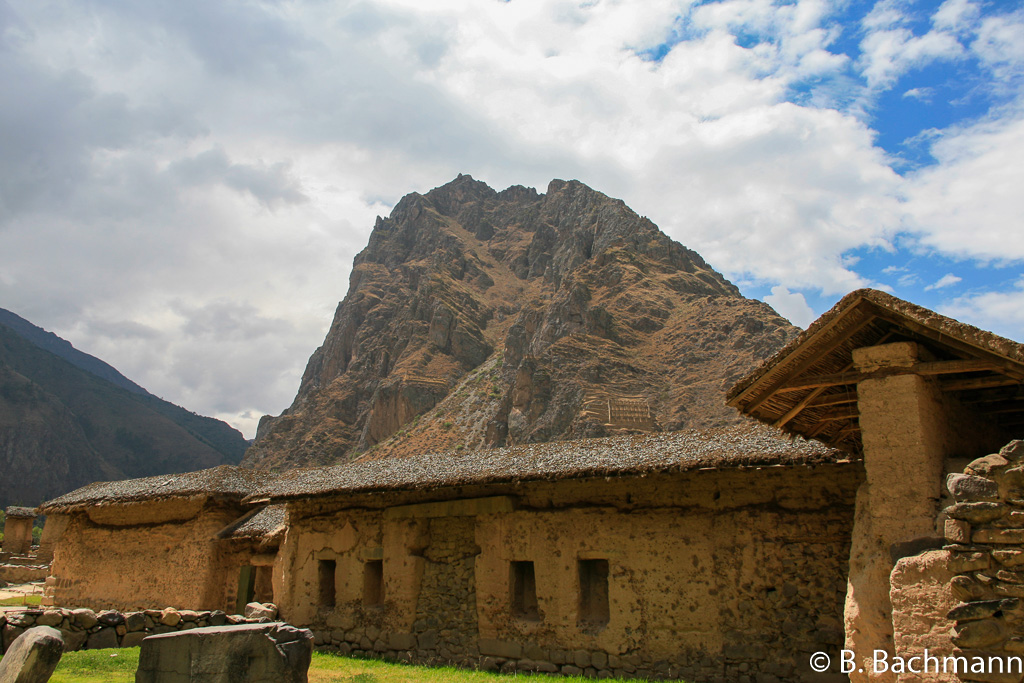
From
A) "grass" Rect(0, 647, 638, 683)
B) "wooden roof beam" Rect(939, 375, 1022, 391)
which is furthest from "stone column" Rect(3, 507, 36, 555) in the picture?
"wooden roof beam" Rect(939, 375, 1022, 391)

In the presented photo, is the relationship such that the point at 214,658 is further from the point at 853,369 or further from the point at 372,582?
the point at 853,369

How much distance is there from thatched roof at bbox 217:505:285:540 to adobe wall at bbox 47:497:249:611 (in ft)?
0.93

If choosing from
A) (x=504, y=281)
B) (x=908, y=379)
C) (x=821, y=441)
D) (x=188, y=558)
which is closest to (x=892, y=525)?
(x=908, y=379)

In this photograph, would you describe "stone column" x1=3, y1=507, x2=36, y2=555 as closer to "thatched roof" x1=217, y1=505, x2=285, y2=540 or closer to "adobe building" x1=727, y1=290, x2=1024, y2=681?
"thatched roof" x1=217, y1=505, x2=285, y2=540

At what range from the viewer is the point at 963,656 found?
18.3 feet

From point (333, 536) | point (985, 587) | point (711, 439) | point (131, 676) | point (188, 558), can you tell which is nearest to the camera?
point (985, 587)

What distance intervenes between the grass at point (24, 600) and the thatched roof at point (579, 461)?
29.5 feet

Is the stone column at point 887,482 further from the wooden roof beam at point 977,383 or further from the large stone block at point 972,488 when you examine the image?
the large stone block at point 972,488

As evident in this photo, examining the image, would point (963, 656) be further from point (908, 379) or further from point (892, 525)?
point (908, 379)

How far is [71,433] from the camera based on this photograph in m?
98.9

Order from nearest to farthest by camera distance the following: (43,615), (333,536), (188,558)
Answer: (43,615) < (333,536) < (188,558)

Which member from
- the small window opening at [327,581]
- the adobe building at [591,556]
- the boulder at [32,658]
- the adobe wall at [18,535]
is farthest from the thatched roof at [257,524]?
the adobe wall at [18,535]

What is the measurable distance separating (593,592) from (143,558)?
12209 millimetres

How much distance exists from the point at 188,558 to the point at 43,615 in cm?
660
